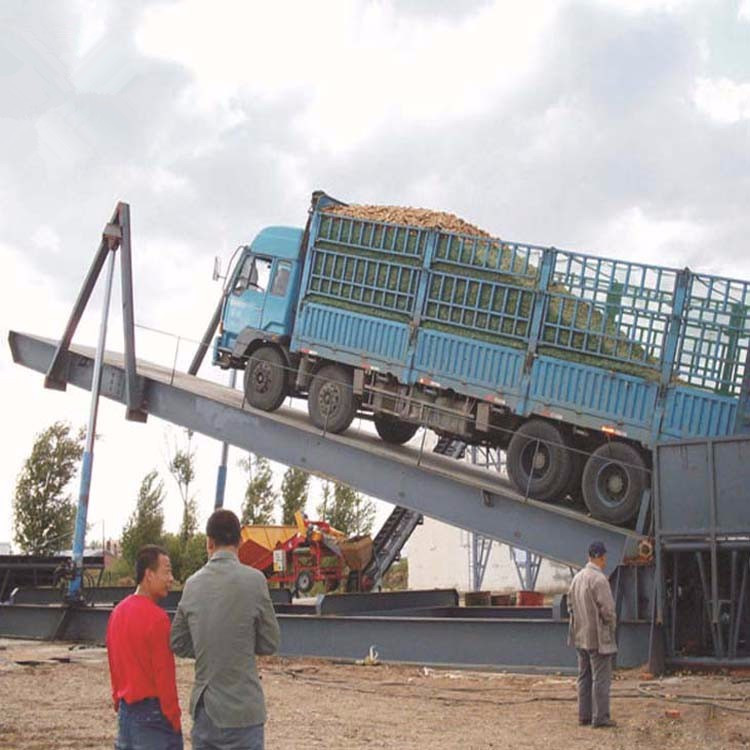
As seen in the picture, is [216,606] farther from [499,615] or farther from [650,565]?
[499,615]

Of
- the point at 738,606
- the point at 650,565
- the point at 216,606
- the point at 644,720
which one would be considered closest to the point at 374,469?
the point at 650,565

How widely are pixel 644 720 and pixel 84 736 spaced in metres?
4.34

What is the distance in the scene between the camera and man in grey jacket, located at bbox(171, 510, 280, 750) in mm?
4145

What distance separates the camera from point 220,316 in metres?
16.4

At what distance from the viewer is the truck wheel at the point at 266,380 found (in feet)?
49.6

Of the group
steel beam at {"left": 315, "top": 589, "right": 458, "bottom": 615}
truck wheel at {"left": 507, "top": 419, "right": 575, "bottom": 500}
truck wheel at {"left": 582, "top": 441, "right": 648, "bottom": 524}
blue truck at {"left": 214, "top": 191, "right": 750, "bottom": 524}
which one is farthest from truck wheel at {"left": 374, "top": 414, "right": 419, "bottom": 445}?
truck wheel at {"left": 582, "top": 441, "right": 648, "bottom": 524}

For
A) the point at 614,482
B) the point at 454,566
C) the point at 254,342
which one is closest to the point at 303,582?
the point at 254,342

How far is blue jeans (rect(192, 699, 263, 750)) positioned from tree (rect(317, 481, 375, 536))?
34.3m

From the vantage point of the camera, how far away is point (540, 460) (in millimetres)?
13047

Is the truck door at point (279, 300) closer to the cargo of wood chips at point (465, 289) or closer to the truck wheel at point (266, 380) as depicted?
the truck wheel at point (266, 380)

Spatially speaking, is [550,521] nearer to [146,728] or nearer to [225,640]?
[225,640]

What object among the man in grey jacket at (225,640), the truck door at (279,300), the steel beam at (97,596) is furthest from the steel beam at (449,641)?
the man in grey jacket at (225,640)

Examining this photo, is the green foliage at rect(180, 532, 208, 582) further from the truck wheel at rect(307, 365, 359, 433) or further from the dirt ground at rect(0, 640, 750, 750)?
the dirt ground at rect(0, 640, 750, 750)

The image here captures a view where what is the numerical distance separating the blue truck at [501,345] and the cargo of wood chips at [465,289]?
2 centimetres
